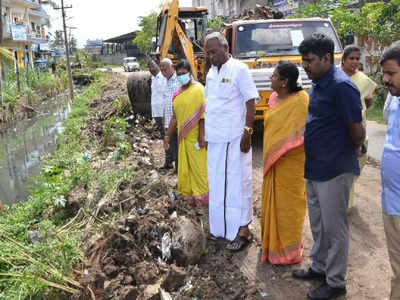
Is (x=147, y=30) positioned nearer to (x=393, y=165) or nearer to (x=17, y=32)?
(x=17, y=32)

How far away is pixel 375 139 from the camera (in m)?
8.12

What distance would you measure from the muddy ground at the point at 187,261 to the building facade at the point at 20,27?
25.2 m

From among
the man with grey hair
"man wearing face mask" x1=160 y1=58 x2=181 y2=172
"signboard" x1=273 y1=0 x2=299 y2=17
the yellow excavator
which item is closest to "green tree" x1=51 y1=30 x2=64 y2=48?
"signboard" x1=273 y1=0 x2=299 y2=17

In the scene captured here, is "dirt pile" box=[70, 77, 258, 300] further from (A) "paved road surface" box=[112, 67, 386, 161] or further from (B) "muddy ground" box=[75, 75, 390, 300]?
(A) "paved road surface" box=[112, 67, 386, 161]

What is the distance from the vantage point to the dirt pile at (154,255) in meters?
3.31

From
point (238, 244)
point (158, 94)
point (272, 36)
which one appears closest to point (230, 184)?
point (238, 244)

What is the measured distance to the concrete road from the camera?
721cm

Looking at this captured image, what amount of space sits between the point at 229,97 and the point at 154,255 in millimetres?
1666

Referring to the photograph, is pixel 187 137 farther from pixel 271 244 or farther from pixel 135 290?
pixel 135 290

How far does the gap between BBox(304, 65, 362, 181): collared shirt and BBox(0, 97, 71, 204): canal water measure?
23.3 feet

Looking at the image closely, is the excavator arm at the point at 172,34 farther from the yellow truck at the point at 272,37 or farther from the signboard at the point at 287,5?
the signboard at the point at 287,5

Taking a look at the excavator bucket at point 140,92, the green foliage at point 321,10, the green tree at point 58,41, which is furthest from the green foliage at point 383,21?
the green tree at point 58,41

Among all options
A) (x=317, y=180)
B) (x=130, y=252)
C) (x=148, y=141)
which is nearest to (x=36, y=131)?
(x=148, y=141)

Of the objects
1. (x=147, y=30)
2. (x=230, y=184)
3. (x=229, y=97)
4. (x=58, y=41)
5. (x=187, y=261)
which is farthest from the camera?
(x=58, y=41)
